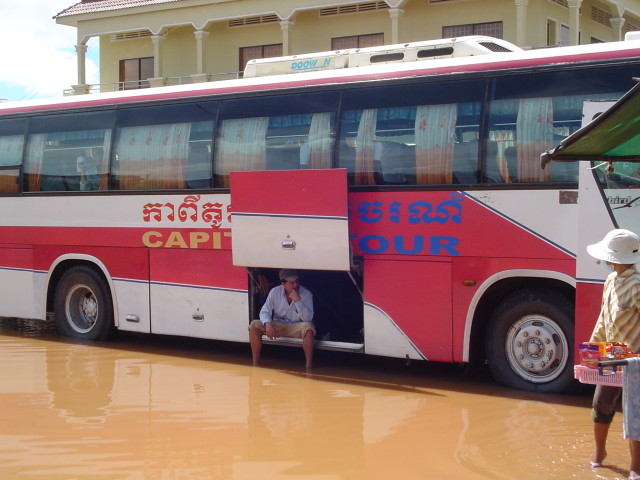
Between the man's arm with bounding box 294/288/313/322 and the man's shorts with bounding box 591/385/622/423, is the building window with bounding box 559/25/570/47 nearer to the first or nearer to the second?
the man's arm with bounding box 294/288/313/322

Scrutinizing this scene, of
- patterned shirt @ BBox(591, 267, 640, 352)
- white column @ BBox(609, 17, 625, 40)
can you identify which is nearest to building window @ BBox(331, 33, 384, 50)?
white column @ BBox(609, 17, 625, 40)

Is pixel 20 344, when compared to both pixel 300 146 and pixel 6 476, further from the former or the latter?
pixel 6 476

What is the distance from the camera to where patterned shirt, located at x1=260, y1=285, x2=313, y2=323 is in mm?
10180

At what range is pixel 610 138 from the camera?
644 cm

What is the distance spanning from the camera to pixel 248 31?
31.4 m

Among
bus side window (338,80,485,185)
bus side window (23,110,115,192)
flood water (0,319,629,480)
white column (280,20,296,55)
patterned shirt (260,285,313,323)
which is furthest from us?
white column (280,20,296,55)

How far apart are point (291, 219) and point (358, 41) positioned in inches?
795

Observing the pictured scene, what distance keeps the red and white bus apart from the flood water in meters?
0.59

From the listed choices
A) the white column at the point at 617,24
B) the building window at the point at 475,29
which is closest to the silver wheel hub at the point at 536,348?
the building window at the point at 475,29

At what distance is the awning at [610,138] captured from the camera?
5.85m

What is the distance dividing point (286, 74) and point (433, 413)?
4546 millimetres

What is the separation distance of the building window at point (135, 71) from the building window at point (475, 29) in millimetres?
11529

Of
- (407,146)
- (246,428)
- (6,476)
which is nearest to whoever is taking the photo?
(6,476)

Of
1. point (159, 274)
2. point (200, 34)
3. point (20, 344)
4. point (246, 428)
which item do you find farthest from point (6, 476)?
point (200, 34)
